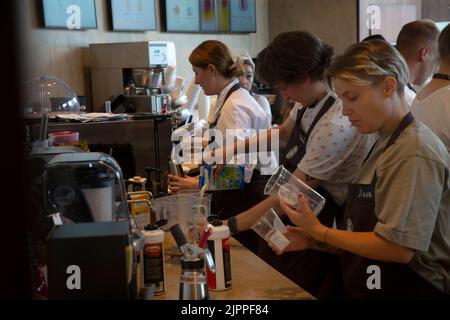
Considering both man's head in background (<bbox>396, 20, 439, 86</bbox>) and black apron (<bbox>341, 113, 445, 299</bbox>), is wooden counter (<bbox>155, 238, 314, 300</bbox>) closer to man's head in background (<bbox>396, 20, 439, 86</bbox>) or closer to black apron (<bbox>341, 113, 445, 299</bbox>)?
black apron (<bbox>341, 113, 445, 299</bbox>)

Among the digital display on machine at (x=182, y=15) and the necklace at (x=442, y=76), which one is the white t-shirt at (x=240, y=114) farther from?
the digital display on machine at (x=182, y=15)

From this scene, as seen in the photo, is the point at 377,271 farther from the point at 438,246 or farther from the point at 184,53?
the point at 184,53

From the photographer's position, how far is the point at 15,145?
0.43 meters

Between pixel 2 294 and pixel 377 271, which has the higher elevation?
pixel 2 294

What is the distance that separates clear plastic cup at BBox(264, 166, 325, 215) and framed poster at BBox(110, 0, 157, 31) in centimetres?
380

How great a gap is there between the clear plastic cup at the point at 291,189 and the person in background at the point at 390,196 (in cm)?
8

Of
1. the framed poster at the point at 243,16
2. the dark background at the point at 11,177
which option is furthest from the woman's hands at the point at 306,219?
the framed poster at the point at 243,16

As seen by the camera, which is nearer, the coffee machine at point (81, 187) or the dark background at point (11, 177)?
the dark background at point (11, 177)

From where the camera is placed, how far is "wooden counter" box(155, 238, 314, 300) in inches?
61.1

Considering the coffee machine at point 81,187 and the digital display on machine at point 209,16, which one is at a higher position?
the digital display on machine at point 209,16

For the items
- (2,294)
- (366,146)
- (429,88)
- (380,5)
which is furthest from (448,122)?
(380,5)

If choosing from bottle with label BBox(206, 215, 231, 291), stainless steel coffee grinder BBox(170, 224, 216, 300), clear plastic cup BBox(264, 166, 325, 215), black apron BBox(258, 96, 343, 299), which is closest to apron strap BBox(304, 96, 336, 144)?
black apron BBox(258, 96, 343, 299)

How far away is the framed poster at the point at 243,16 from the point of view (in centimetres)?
641

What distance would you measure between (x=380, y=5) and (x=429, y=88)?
3782 millimetres
